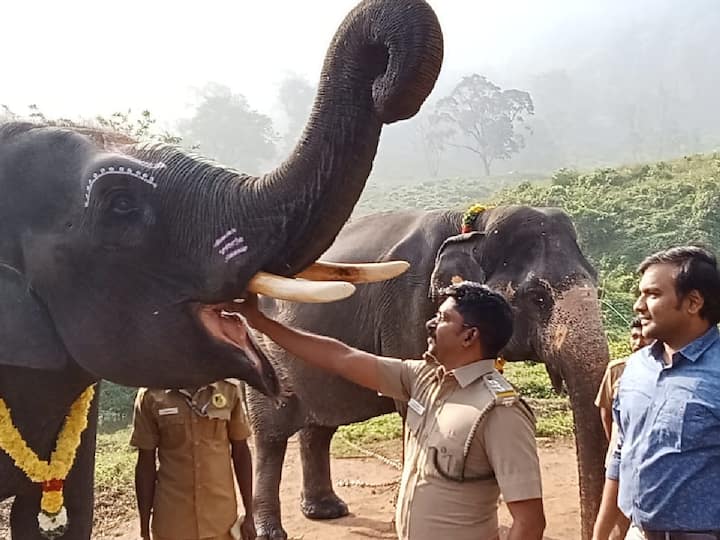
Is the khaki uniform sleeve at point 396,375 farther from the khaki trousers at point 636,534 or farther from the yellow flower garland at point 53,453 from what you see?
the yellow flower garland at point 53,453

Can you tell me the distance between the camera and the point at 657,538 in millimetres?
2381

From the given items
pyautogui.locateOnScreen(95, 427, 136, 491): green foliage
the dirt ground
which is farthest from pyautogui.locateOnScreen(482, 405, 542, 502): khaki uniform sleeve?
pyautogui.locateOnScreen(95, 427, 136, 491): green foliage

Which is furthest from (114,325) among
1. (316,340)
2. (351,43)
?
(351,43)

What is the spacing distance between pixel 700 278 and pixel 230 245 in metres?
1.24

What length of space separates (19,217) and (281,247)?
742 millimetres

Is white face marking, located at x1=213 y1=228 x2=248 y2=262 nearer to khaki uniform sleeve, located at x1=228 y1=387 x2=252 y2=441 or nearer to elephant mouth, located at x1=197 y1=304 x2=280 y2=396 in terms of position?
elephant mouth, located at x1=197 y1=304 x2=280 y2=396

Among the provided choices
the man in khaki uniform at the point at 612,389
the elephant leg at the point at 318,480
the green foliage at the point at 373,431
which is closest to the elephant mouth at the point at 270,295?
the man in khaki uniform at the point at 612,389

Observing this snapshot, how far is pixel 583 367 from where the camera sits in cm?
386

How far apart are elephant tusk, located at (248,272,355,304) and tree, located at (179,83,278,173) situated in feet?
151

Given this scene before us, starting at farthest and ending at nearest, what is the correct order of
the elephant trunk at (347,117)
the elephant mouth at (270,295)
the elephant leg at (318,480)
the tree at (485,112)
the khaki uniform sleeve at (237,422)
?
the tree at (485,112) < the elephant leg at (318,480) < the khaki uniform sleeve at (237,422) < the elephant mouth at (270,295) < the elephant trunk at (347,117)

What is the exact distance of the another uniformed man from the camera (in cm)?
216

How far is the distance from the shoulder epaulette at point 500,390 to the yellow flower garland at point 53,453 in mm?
1156

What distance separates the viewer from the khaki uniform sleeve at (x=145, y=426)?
2.97 meters

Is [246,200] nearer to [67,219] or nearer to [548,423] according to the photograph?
[67,219]
